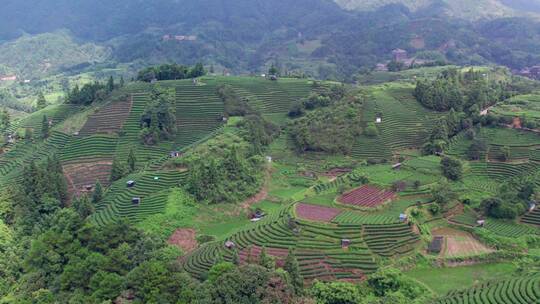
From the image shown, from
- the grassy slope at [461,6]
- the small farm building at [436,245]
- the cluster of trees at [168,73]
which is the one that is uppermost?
the grassy slope at [461,6]

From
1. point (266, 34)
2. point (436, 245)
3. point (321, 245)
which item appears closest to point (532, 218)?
point (436, 245)

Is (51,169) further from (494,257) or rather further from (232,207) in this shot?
(494,257)

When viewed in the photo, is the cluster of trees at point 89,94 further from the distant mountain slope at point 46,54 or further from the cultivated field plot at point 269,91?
the distant mountain slope at point 46,54

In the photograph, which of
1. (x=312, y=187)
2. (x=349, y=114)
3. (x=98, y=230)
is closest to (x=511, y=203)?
(x=312, y=187)

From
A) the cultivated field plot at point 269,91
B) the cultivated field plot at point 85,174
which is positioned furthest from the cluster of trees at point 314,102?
the cultivated field plot at point 85,174

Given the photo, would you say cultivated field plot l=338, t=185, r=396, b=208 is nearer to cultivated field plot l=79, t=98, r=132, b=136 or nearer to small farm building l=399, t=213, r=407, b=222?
small farm building l=399, t=213, r=407, b=222

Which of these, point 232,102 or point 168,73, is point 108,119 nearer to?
point 168,73
